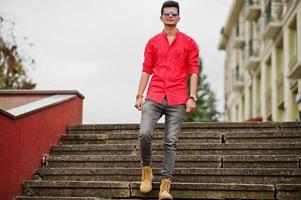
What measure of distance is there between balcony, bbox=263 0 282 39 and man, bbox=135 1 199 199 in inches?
746

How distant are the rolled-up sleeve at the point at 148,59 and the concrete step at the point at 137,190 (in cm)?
132

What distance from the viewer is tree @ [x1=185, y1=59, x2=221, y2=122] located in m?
49.1

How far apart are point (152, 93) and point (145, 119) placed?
33cm

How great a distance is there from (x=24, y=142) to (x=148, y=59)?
2113mm

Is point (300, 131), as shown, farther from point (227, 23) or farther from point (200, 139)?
point (227, 23)

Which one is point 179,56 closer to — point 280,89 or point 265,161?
point 265,161

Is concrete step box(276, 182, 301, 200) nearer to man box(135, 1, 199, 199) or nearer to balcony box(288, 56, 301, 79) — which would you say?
man box(135, 1, 199, 199)

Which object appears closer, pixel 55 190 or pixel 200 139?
pixel 55 190

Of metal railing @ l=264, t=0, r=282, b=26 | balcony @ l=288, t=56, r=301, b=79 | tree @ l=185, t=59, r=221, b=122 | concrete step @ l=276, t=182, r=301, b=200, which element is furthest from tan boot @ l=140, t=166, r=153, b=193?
tree @ l=185, t=59, r=221, b=122

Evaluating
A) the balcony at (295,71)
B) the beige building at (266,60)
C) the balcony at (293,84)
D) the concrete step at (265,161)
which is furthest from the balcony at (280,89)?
the concrete step at (265,161)

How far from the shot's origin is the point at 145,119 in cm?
658

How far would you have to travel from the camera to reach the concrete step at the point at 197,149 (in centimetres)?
824

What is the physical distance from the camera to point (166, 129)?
6641 mm

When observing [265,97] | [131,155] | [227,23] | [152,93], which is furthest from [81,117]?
[227,23]
